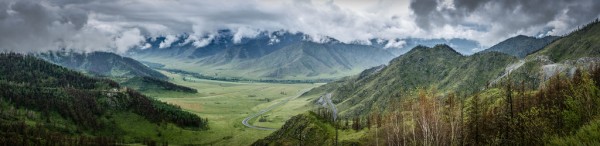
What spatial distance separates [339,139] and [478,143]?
111109 millimetres

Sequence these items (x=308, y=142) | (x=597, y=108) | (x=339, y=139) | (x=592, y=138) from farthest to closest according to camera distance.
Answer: (x=308, y=142) → (x=339, y=139) → (x=597, y=108) → (x=592, y=138)

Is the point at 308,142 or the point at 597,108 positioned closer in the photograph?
the point at 597,108

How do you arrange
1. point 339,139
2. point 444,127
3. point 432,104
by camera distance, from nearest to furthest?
point 432,104 < point 444,127 < point 339,139

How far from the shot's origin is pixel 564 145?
24281mm

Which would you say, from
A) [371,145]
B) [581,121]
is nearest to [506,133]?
[581,121]

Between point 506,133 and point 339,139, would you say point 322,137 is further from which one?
point 506,133

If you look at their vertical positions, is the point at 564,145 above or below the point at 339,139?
above

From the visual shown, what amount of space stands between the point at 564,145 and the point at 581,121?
1724cm

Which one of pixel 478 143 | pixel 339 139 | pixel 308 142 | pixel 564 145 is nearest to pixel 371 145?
pixel 339 139

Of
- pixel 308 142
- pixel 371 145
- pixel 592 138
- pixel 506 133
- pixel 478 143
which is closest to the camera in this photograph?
pixel 592 138

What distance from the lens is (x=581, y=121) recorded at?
125 feet

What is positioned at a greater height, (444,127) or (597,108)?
(597,108)

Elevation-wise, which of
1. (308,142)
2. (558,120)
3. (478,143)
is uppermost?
(558,120)

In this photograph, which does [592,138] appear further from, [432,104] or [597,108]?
[432,104]
